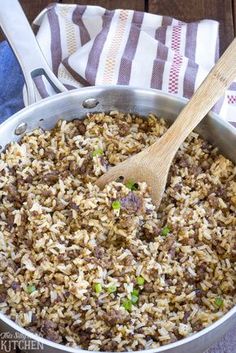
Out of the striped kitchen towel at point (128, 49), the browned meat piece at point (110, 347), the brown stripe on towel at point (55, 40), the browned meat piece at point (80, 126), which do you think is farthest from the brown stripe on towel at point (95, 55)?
the browned meat piece at point (110, 347)

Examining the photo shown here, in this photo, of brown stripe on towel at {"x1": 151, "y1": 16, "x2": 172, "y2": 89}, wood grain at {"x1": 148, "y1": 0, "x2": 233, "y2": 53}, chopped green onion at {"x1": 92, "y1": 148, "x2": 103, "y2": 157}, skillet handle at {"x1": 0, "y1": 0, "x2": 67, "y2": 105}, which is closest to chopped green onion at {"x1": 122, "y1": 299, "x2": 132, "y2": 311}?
chopped green onion at {"x1": 92, "y1": 148, "x2": 103, "y2": 157}

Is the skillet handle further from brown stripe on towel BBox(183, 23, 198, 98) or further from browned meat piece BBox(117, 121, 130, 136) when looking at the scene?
brown stripe on towel BBox(183, 23, 198, 98)

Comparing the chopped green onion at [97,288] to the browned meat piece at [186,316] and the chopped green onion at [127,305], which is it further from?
the browned meat piece at [186,316]

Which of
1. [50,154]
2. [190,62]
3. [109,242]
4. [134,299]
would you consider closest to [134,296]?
[134,299]

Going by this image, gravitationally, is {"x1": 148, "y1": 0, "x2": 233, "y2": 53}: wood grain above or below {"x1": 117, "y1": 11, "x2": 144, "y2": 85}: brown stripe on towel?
below

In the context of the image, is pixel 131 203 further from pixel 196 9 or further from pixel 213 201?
pixel 196 9

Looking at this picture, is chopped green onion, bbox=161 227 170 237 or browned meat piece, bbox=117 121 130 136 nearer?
chopped green onion, bbox=161 227 170 237

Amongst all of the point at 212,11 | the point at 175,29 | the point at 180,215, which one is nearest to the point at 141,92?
the point at 180,215

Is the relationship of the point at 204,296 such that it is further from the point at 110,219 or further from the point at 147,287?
the point at 110,219
